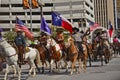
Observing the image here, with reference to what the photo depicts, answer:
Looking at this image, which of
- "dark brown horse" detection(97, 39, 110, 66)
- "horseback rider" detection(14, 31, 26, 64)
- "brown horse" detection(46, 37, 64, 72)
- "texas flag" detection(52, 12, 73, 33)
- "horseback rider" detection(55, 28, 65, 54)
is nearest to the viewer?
"horseback rider" detection(14, 31, 26, 64)

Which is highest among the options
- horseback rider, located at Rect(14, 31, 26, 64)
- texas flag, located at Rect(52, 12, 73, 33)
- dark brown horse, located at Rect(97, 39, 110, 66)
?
texas flag, located at Rect(52, 12, 73, 33)

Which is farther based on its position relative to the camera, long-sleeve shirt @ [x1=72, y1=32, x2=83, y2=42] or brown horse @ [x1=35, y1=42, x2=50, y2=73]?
brown horse @ [x1=35, y1=42, x2=50, y2=73]

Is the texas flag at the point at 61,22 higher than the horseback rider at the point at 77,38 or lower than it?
higher

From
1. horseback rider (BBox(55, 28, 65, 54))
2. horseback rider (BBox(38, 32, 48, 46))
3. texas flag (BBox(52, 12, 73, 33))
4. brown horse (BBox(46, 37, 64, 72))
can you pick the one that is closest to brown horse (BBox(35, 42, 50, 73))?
horseback rider (BBox(38, 32, 48, 46))

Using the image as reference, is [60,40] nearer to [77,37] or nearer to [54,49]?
[54,49]

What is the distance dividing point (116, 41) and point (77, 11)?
286 ft

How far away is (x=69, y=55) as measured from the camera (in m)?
20.3

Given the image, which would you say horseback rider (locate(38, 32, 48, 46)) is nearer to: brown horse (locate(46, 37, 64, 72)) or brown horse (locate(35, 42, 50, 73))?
brown horse (locate(35, 42, 50, 73))

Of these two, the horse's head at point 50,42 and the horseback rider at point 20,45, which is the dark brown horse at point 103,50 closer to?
the horse's head at point 50,42

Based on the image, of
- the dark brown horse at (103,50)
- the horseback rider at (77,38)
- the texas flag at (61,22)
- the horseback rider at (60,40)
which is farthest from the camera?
the dark brown horse at (103,50)

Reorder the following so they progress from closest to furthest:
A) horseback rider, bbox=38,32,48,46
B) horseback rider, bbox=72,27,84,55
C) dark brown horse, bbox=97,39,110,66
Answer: horseback rider, bbox=72,27,84,55 < horseback rider, bbox=38,32,48,46 < dark brown horse, bbox=97,39,110,66

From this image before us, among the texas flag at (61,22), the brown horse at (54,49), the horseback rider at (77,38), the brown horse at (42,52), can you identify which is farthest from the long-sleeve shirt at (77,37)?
the brown horse at (42,52)

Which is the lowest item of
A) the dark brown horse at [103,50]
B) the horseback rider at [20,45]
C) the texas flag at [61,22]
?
the dark brown horse at [103,50]

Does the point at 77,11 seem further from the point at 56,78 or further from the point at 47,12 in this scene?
the point at 56,78
